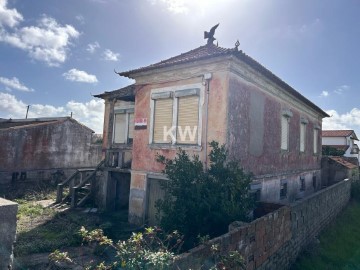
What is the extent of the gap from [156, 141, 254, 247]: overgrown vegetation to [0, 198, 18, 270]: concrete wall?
367cm

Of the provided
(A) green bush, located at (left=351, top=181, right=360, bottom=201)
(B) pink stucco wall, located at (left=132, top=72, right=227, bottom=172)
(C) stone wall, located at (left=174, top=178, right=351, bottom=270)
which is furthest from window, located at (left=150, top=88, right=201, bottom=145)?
(A) green bush, located at (left=351, top=181, right=360, bottom=201)

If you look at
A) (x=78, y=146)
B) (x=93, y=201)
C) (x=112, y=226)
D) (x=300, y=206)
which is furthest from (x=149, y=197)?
(x=78, y=146)

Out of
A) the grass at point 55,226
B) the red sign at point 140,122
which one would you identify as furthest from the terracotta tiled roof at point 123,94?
the grass at point 55,226

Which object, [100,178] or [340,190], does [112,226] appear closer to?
[100,178]

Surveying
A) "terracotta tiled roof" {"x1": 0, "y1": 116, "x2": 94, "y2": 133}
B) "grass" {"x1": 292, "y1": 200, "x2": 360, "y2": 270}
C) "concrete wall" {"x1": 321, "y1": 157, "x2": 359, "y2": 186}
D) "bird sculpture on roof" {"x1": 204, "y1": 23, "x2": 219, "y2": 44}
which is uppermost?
"bird sculpture on roof" {"x1": 204, "y1": 23, "x2": 219, "y2": 44}

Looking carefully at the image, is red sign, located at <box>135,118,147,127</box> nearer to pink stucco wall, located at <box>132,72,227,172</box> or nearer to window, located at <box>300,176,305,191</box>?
pink stucco wall, located at <box>132,72,227,172</box>

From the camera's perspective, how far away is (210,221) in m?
6.57

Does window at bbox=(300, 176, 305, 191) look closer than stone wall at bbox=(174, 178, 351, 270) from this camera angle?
No

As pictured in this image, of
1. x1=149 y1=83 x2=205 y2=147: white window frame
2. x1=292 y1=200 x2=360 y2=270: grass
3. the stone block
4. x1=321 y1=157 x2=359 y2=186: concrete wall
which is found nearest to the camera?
x1=292 y1=200 x2=360 y2=270: grass

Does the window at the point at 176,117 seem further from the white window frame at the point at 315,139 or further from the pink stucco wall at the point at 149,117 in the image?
the white window frame at the point at 315,139

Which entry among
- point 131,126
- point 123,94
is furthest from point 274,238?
point 123,94

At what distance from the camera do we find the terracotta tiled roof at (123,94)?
11941mm

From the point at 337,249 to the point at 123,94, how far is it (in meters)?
10.8

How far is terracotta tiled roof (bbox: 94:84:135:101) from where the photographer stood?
11.9m
